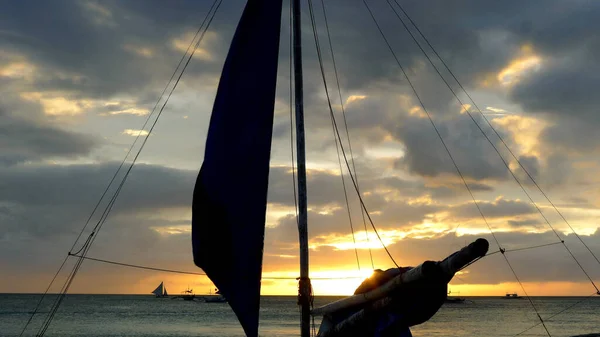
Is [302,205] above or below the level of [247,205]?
above

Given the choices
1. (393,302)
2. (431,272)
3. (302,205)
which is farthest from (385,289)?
(302,205)

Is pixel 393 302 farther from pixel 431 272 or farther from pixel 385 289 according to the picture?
pixel 431 272

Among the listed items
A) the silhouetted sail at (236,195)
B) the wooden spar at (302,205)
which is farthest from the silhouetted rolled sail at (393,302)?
the silhouetted sail at (236,195)

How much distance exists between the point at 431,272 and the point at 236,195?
3628 millimetres

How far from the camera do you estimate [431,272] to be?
424 inches

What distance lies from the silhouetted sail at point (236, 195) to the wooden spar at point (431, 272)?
226 centimetres

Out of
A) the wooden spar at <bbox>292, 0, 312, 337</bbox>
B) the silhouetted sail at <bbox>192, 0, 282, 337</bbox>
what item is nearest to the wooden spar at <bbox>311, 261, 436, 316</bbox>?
the wooden spar at <bbox>292, 0, 312, 337</bbox>

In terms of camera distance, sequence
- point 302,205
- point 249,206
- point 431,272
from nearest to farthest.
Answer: point 431,272
point 249,206
point 302,205

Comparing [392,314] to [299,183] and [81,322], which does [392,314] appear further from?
[81,322]

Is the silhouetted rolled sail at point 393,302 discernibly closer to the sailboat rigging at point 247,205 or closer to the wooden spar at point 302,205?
the sailboat rigging at point 247,205

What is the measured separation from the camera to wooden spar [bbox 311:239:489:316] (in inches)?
390

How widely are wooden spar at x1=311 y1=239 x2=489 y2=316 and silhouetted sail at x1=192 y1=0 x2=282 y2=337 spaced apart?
2.26 m

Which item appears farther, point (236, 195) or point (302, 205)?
point (302, 205)

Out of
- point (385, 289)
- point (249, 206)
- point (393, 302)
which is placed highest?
point (249, 206)
